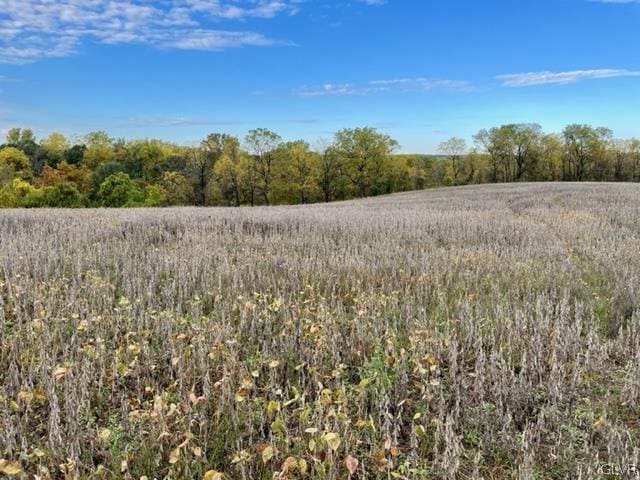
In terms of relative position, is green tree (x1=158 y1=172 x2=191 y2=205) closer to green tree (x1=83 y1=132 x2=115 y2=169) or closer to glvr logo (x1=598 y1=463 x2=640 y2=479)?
green tree (x1=83 y1=132 x2=115 y2=169)

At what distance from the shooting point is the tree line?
198 ft

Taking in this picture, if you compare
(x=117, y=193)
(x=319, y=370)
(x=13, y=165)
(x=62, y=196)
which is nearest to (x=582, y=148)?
(x=117, y=193)

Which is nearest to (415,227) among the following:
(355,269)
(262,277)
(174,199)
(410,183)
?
(355,269)

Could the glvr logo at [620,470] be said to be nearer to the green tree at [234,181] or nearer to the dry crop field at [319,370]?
the dry crop field at [319,370]

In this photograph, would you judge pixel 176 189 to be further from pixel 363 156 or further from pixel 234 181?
pixel 363 156

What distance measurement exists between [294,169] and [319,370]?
59895 mm

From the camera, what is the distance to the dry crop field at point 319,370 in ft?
7.51

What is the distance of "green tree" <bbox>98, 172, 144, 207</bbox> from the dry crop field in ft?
179

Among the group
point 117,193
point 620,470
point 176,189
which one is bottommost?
point 620,470

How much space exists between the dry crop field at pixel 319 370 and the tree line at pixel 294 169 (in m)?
53.9

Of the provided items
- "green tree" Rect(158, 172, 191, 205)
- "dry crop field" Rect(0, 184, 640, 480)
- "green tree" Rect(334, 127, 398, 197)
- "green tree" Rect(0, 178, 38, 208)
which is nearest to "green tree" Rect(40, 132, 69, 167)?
"green tree" Rect(0, 178, 38, 208)

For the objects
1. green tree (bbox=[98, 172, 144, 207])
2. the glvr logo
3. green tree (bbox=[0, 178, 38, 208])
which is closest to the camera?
the glvr logo

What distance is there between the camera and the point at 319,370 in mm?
3209

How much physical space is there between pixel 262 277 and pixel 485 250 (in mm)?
4037
